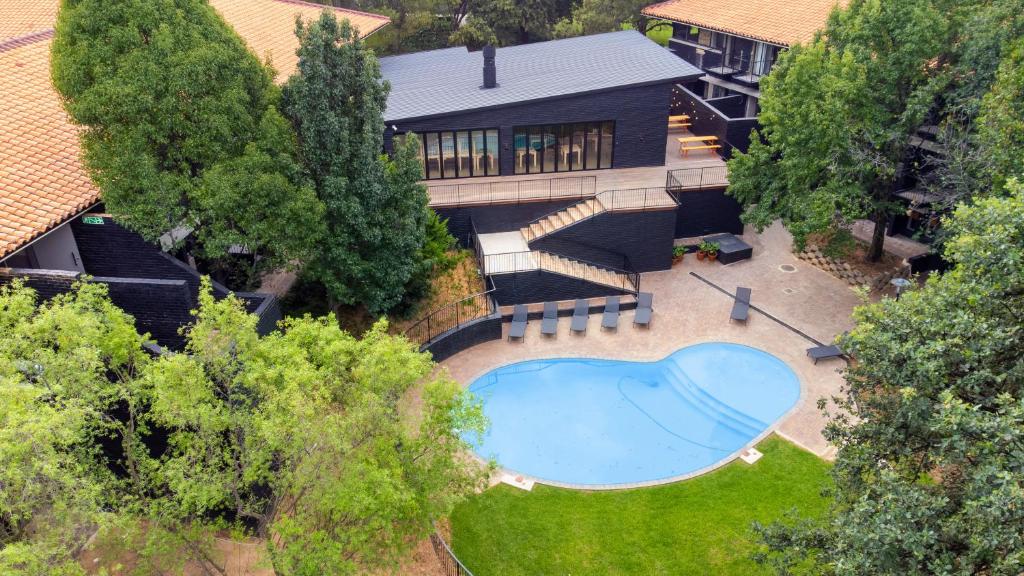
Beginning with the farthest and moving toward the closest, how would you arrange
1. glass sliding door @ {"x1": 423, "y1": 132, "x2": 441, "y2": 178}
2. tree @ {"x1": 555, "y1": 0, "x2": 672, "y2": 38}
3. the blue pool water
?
tree @ {"x1": 555, "y1": 0, "x2": 672, "y2": 38} → glass sliding door @ {"x1": 423, "y1": 132, "x2": 441, "y2": 178} → the blue pool water

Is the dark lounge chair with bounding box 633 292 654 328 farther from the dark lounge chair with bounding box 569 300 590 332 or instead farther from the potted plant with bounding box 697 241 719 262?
the potted plant with bounding box 697 241 719 262

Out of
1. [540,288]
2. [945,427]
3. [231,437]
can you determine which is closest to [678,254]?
[540,288]

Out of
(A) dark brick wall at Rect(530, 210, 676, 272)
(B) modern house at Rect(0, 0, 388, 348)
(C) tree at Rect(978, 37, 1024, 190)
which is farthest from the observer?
(A) dark brick wall at Rect(530, 210, 676, 272)

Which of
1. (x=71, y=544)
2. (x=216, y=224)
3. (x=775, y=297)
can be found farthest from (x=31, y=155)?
(x=775, y=297)

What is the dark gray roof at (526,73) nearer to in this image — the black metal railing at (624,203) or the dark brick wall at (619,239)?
the black metal railing at (624,203)

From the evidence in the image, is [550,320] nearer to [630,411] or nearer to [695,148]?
[630,411]

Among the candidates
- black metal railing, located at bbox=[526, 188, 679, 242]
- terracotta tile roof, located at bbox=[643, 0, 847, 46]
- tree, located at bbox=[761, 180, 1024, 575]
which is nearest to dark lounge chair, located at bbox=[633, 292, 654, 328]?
black metal railing, located at bbox=[526, 188, 679, 242]

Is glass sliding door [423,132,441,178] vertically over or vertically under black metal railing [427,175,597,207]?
over
